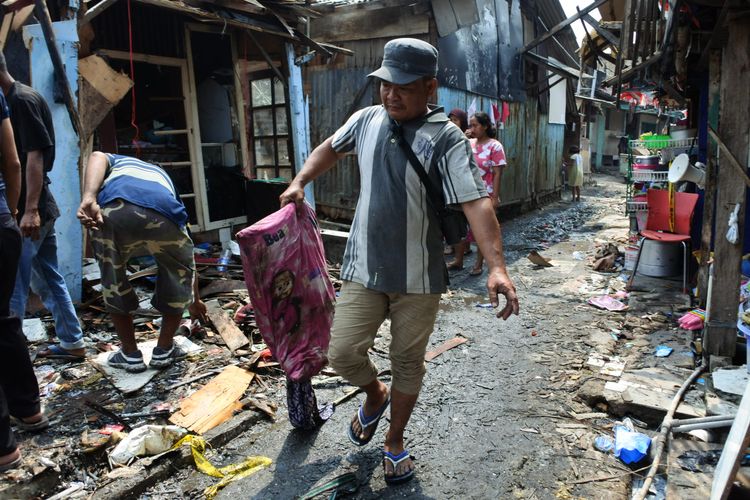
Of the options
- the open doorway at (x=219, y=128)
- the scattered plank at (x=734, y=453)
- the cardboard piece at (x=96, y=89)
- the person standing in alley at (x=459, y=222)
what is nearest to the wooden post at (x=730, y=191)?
the scattered plank at (x=734, y=453)

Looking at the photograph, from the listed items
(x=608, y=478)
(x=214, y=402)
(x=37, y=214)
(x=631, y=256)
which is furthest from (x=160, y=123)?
(x=608, y=478)

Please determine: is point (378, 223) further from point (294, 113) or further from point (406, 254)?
point (294, 113)

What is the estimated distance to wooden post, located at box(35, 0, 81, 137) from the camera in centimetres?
446

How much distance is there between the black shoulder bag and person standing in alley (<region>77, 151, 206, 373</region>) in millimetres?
1896

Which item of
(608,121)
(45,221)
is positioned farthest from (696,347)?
(608,121)

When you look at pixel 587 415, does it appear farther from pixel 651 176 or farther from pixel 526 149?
pixel 526 149

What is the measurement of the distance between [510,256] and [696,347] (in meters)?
4.45

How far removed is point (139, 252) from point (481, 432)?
2.63 metres

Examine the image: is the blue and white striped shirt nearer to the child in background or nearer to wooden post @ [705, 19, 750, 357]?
wooden post @ [705, 19, 750, 357]

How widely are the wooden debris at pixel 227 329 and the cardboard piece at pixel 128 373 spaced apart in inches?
11.0

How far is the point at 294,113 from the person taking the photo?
24.6 ft

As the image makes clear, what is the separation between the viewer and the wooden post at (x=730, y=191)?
3621mm

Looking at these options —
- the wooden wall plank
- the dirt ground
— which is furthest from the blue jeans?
the wooden wall plank

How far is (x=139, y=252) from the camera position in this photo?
3.62 m
